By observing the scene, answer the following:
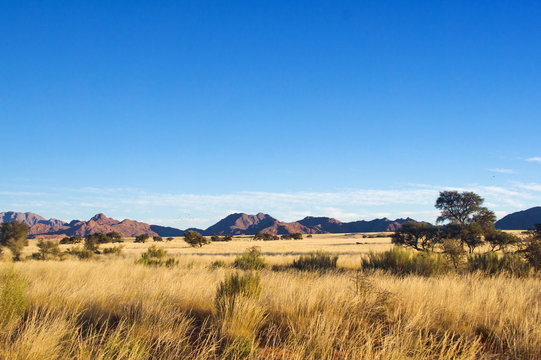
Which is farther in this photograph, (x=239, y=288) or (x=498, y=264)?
(x=498, y=264)

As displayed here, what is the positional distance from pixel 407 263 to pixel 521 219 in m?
217

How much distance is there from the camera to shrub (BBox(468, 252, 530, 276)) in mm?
12016

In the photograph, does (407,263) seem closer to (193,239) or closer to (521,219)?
(193,239)

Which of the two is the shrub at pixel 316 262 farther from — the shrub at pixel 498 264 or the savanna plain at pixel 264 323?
the savanna plain at pixel 264 323

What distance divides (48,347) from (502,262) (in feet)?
48.6

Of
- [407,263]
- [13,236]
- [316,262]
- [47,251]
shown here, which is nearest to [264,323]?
[407,263]

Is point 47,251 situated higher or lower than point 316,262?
lower

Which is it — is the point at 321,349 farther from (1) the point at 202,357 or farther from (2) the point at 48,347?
(2) the point at 48,347

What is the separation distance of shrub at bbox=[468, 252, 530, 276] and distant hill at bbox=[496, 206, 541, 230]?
196932mm

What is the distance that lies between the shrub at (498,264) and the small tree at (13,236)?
3565cm

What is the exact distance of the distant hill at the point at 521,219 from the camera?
178m

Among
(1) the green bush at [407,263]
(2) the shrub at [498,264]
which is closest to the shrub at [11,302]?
(1) the green bush at [407,263]

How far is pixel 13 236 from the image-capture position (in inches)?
1288

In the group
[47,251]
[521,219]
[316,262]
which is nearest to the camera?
[316,262]
